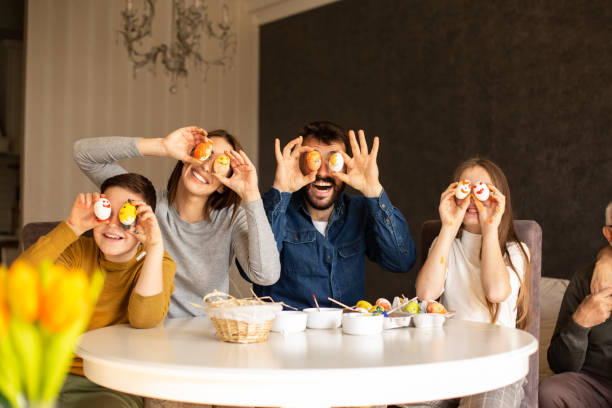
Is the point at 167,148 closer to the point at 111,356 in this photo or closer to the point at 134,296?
the point at 134,296

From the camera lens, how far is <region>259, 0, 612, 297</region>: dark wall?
348cm

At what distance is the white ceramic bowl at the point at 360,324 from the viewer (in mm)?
1443

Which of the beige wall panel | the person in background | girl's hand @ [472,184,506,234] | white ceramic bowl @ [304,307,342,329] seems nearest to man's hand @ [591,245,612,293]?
the person in background

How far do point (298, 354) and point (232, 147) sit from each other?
1.07 meters

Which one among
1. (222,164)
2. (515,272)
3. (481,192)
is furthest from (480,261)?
(222,164)

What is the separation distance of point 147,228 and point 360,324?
0.60 metres

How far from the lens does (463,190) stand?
1892 mm

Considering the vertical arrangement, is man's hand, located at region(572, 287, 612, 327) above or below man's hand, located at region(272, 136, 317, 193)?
below

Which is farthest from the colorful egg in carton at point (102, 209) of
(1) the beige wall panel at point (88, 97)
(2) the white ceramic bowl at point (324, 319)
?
(1) the beige wall panel at point (88, 97)

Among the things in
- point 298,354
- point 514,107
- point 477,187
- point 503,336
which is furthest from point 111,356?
point 514,107

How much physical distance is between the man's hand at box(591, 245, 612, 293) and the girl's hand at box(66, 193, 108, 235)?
4.89ft

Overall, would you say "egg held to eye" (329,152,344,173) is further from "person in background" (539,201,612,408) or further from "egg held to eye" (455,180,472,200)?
"person in background" (539,201,612,408)

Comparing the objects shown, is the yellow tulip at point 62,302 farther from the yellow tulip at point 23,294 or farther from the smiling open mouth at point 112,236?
the smiling open mouth at point 112,236

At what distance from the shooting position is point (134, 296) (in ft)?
5.07
